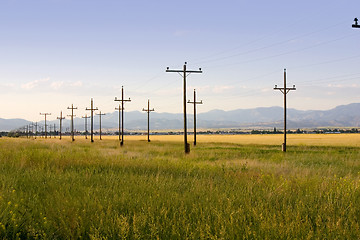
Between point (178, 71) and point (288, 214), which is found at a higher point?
point (178, 71)

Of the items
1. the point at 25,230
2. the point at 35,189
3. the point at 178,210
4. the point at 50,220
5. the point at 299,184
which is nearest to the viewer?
the point at 25,230

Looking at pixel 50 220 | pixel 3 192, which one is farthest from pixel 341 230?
pixel 3 192

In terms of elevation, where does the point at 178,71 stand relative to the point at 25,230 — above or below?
above

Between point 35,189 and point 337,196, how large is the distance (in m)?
7.28

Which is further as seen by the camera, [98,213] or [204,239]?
[98,213]

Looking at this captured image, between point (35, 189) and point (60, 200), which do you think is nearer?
point (60, 200)

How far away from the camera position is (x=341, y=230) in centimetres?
586

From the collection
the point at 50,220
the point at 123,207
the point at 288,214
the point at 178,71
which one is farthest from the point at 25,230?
the point at 178,71

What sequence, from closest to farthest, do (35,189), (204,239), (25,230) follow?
(204,239) → (25,230) → (35,189)

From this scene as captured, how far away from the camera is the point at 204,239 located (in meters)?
5.57

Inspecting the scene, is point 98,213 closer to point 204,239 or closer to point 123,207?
point 123,207

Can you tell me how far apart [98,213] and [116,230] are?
3.31 ft

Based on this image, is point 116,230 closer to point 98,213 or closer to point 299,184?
point 98,213

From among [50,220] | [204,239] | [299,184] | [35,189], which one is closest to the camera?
[204,239]
